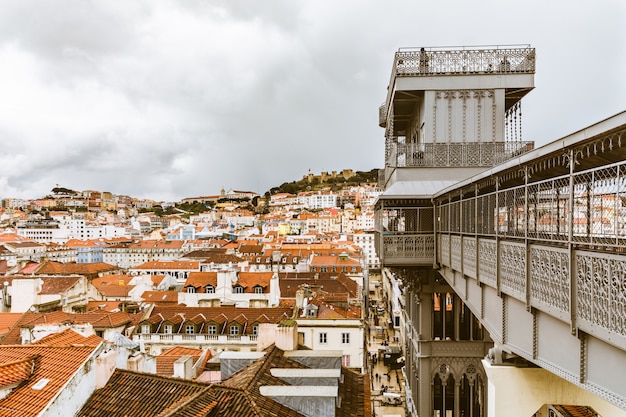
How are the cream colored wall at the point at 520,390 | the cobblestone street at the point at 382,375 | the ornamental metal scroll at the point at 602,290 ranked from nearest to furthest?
the ornamental metal scroll at the point at 602,290
the cream colored wall at the point at 520,390
the cobblestone street at the point at 382,375

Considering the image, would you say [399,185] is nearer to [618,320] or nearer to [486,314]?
[486,314]

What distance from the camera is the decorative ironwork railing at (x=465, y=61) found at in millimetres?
10312

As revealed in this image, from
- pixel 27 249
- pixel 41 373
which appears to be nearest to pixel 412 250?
pixel 41 373

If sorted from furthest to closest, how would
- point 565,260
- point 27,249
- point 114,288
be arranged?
point 27,249 → point 114,288 → point 565,260

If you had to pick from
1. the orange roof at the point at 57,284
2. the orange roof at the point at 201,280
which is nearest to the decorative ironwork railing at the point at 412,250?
the orange roof at the point at 201,280

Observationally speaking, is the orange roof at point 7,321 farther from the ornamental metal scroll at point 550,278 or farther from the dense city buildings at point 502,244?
the ornamental metal scroll at point 550,278

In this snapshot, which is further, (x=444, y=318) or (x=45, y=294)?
(x=45, y=294)

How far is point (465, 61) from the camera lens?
411 inches

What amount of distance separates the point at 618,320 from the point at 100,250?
100m

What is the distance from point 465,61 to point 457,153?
2.11 metres

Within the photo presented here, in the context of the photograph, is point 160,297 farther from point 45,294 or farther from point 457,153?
point 457,153

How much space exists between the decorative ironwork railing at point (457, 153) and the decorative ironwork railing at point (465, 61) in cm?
166

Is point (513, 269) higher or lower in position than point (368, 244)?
higher

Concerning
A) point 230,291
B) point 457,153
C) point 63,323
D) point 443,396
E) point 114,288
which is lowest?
point 114,288
